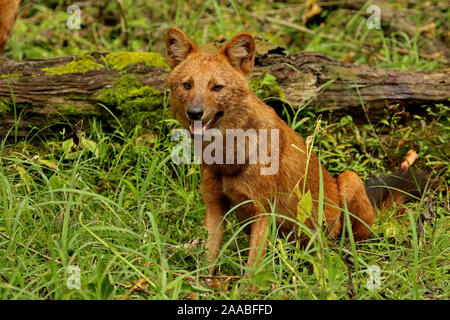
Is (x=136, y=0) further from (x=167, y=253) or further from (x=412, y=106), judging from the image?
(x=167, y=253)

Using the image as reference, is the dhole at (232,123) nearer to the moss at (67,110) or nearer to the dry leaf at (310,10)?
the moss at (67,110)

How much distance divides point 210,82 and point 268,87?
131 cm

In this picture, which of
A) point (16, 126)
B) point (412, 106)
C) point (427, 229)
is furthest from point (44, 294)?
point (412, 106)

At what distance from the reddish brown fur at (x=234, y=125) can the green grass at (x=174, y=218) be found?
0.21 metres

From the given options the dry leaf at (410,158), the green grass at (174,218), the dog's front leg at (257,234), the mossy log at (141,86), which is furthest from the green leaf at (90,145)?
the dry leaf at (410,158)

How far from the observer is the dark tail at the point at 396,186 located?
4.59 m

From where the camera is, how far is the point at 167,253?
12.0 ft

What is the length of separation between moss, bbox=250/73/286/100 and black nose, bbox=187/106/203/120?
1.42 meters

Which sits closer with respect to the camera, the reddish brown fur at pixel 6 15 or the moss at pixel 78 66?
the reddish brown fur at pixel 6 15

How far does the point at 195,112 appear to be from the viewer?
11.7 ft

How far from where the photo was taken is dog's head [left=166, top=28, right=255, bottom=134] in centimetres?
369

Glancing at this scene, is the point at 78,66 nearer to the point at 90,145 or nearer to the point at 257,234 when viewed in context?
the point at 90,145

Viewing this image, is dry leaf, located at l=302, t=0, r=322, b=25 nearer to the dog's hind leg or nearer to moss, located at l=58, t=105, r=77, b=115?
the dog's hind leg

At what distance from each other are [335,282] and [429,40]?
4.60 metres
